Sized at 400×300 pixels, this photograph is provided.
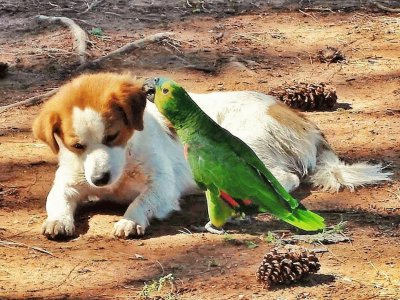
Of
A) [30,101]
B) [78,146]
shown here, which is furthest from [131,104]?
[30,101]

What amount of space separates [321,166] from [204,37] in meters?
3.77

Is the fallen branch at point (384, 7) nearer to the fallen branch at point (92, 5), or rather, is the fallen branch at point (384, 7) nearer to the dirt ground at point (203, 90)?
the dirt ground at point (203, 90)

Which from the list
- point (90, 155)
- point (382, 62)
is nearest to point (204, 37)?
point (382, 62)

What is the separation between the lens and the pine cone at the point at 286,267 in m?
4.73

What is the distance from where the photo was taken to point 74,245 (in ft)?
18.1

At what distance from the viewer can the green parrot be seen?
4.21 metres

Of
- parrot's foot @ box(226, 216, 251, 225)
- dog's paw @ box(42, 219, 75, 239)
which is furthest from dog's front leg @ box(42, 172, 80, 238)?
parrot's foot @ box(226, 216, 251, 225)

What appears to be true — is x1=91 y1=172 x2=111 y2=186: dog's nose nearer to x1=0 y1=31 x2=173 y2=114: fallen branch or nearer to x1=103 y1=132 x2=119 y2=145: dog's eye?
x1=103 y1=132 x2=119 y2=145: dog's eye

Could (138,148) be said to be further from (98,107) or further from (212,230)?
(212,230)

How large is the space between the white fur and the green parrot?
1.34 m

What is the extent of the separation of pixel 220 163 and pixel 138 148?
1.97 metres

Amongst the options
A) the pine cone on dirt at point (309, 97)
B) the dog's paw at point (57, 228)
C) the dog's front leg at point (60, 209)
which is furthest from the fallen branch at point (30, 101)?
the dog's paw at point (57, 228)

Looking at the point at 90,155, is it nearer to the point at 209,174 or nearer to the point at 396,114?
the point at 209,174

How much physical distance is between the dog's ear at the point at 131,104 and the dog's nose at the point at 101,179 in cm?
45
